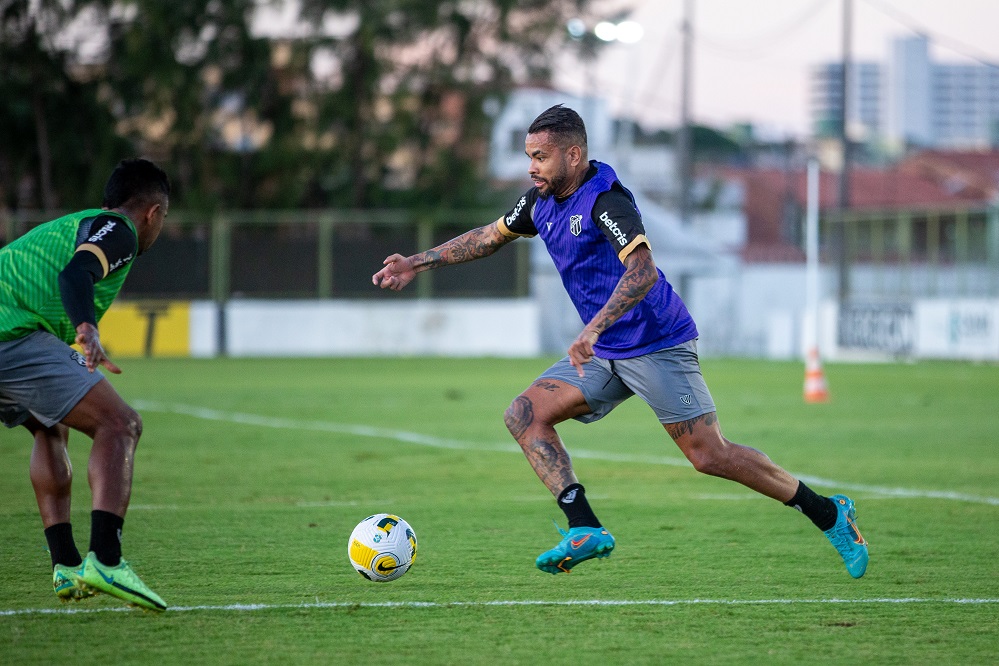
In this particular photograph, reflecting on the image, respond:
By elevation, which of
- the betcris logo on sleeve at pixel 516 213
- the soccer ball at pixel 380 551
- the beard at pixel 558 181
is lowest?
the soccer ball at pixel 380 551

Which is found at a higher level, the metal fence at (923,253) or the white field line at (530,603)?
the metal fence at (923,253)

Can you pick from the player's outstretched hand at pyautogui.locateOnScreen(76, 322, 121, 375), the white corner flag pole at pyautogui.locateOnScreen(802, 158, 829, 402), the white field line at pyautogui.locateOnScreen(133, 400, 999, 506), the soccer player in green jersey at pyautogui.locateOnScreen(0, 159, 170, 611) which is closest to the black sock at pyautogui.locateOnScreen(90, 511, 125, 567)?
the soccer player in green jersey at pyautogui.locateOnScreen(0, 159, 170, 611)

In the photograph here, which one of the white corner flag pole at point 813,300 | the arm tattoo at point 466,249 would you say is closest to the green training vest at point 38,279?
the arm tattoo at point 466,249

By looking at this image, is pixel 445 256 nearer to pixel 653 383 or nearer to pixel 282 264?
pixel 653 383

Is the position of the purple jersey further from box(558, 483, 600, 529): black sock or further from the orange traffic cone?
the orange traffic cone

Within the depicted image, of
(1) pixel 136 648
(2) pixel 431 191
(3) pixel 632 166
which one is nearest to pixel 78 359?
(1) pixel 136 648

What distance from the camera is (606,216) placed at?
638 cm

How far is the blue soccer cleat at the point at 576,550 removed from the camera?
626cm

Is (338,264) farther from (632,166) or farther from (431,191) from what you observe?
(632,166)

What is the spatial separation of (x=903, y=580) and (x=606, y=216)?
234cm

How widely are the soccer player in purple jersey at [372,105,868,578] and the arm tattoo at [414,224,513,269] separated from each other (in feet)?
1.44

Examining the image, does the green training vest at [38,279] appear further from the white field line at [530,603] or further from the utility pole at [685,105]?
the utility pole at [685,105]

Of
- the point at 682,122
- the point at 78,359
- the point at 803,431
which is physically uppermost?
the point at 682,122

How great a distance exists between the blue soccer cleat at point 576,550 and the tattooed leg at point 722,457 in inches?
23.9
